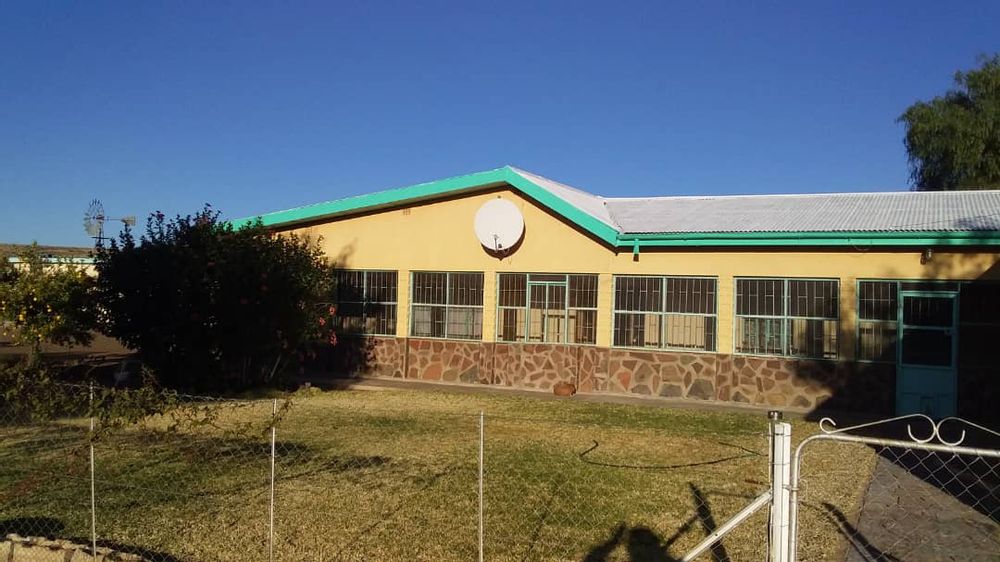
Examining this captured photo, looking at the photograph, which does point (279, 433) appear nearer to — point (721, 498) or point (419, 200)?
point (721, 498)

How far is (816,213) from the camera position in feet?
54.3

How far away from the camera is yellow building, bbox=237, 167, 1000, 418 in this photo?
1412 cm

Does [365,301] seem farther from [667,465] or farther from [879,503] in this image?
[879,503]

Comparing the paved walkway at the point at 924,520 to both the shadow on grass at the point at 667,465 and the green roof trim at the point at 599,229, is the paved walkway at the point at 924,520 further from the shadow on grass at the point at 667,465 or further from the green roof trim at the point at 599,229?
the green roof trim at the point at 599,229

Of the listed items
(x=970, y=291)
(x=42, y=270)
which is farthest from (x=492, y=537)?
(x=42, y=270)

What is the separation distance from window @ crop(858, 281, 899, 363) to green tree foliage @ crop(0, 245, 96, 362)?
49.5 ft

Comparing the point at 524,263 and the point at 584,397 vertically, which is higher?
the point at 524,263

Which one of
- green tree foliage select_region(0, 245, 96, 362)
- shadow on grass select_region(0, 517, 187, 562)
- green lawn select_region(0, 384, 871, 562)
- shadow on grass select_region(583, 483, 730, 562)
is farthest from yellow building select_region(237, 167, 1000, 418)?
shadow on grass select_region(0, 517, 187, 562)

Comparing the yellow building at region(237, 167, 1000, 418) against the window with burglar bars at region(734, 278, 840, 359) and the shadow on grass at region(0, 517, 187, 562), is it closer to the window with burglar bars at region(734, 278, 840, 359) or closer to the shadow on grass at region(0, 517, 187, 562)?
the window with burglar bars at region(734, 278, 840, 359)

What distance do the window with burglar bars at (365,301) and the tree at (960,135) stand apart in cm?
2346

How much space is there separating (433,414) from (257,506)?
609 centimetres

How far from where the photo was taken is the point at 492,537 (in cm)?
683

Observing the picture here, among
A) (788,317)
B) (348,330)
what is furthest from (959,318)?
(348,330)

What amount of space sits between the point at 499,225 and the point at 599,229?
2.30 m
